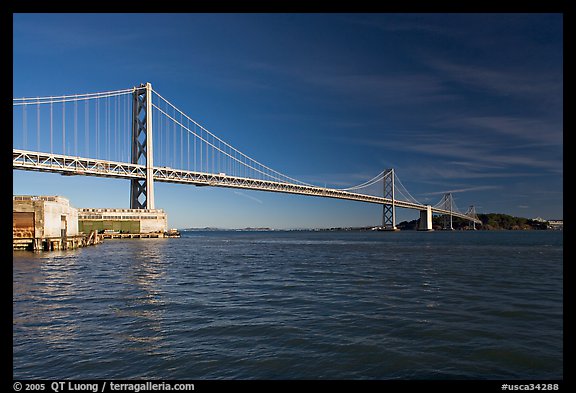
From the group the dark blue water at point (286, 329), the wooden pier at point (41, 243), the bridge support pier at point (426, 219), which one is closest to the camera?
the dark blue water at point (286, 329)

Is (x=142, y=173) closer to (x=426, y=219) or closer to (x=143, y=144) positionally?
(x=143, y=144)

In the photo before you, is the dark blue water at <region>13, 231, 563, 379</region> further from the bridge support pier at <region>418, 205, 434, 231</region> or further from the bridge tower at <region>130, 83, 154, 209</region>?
the bridge support pier at <region>418, 205, 434, 231</region>

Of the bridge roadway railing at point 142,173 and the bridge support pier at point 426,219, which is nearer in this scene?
the bridge roadway railing at point 142,173

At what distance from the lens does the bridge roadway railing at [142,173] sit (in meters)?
61.3

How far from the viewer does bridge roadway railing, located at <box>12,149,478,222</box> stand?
6131cm

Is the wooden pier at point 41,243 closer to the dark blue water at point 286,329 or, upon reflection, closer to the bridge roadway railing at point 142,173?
the dark blue water at point 286,329

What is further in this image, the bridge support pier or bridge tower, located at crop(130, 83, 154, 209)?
the bridge support pier

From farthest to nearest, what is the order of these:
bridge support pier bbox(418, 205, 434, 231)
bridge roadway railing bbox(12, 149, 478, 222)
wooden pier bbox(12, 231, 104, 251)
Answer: bridge support pier bbox(418, 205, 434, 231) → bridge roadway railing bbox(12, 149, 478, 222) → wooden pier bbox(12, 231, 104, 251)

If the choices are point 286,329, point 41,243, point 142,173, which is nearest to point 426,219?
point 142,173

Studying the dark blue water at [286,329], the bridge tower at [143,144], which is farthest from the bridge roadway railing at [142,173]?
the dark blue water at [286,329]

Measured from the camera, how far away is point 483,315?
10531 mm

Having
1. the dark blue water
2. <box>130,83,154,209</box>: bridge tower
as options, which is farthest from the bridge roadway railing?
the dark blue water

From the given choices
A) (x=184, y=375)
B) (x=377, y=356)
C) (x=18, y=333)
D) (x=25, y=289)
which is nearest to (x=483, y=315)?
(x=377, y=356)
